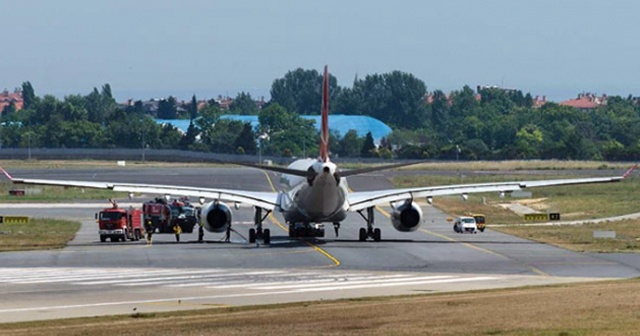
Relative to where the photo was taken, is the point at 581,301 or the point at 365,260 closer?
the point at 581,301

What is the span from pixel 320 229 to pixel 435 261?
614 inches

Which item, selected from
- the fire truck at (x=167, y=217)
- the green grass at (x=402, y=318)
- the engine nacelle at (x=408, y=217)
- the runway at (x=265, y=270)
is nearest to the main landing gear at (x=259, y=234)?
the runway at (x=265, y=270)

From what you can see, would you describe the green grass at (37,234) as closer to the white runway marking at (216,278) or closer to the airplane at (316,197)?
the airplane at (316,197)

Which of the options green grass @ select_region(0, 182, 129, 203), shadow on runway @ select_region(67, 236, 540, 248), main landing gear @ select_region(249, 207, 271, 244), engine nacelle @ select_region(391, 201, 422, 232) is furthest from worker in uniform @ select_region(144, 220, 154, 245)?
green grass @ select_region(0, 182, 129, 203)

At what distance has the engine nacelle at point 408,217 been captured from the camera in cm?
6775

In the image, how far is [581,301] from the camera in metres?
38.8

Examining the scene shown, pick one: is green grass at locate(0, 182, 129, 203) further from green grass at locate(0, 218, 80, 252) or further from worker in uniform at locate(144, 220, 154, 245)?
worker in uniform at locate(144, 220, 154, 245)

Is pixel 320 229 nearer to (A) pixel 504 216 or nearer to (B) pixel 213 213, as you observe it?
(B) pixel 213 213

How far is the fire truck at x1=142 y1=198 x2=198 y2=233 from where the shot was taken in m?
83.1

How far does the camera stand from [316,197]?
62.9m

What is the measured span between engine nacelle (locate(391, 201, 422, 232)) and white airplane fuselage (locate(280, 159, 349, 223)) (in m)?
3.07

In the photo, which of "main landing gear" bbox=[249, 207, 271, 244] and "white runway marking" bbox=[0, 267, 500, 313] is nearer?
"white runway marking" bbox=[0, 267, 500, 313]

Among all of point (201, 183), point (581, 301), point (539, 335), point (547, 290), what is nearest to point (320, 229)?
point (547, 290)

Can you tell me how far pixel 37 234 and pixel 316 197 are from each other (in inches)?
837
